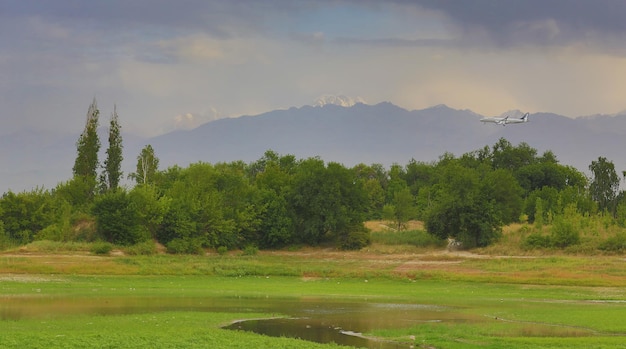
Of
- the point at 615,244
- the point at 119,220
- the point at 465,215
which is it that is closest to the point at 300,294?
the point at 119,220

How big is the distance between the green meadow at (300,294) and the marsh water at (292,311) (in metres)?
0.23

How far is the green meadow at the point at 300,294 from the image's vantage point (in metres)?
34.0

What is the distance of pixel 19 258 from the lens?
3214 inches

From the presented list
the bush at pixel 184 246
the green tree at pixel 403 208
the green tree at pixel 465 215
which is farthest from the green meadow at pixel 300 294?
the green tree at pixel 403 208

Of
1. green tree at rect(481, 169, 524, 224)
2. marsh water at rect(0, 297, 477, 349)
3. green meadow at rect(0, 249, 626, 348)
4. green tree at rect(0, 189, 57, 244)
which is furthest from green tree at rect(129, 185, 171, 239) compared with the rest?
marsh water at rect(0, 297, 477, 349)

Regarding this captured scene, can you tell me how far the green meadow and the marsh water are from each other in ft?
0.77

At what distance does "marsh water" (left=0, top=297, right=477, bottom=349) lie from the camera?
38.4 metres

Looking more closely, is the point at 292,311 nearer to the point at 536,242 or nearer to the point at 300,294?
the point at 300,294

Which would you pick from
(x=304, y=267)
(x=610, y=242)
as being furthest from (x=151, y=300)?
(x=610, y=242)

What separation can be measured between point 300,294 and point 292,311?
11871mm

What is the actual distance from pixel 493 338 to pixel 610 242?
63968 millimetres

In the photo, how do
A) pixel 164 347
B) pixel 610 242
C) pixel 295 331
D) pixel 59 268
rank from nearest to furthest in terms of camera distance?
pixel 164 347
pixel 295 331
pixel 59 268
pixel 610 242

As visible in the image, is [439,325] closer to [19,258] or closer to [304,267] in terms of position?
[304,267]

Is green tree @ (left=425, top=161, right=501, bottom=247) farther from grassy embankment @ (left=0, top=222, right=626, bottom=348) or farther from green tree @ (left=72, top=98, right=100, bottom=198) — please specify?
green tree @ (left=72, top=98, right=100, bottom=198)
